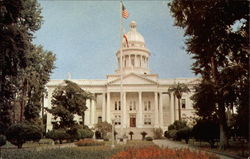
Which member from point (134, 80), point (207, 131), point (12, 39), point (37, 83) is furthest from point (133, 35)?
point (12, 39)

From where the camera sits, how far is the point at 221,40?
2006 cm

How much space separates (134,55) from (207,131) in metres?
52.9

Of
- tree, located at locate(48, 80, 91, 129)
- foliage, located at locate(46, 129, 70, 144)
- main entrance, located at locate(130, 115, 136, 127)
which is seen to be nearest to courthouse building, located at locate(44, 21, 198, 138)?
main entrance, located at locate(130, 115, 136, 127)

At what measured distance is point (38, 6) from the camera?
92.0 feet

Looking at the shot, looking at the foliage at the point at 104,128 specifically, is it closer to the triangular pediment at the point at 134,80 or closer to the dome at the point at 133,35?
the triangular pediment at the point at 134,80

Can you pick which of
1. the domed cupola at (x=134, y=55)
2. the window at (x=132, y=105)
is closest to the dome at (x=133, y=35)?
the domed cupola at (x=134, y=55)

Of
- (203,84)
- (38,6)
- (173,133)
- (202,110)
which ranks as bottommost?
(173,133)

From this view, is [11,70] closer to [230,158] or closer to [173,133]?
[230,158]

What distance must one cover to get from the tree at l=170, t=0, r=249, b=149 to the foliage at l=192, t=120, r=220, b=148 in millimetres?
1987

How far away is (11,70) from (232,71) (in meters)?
15.4

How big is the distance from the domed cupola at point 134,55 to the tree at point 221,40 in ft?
169

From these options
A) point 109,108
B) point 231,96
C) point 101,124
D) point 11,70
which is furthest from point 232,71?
point 109,108

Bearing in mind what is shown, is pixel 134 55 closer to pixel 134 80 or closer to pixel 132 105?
pixel 134 80

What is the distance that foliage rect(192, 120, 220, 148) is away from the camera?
25.0 m
